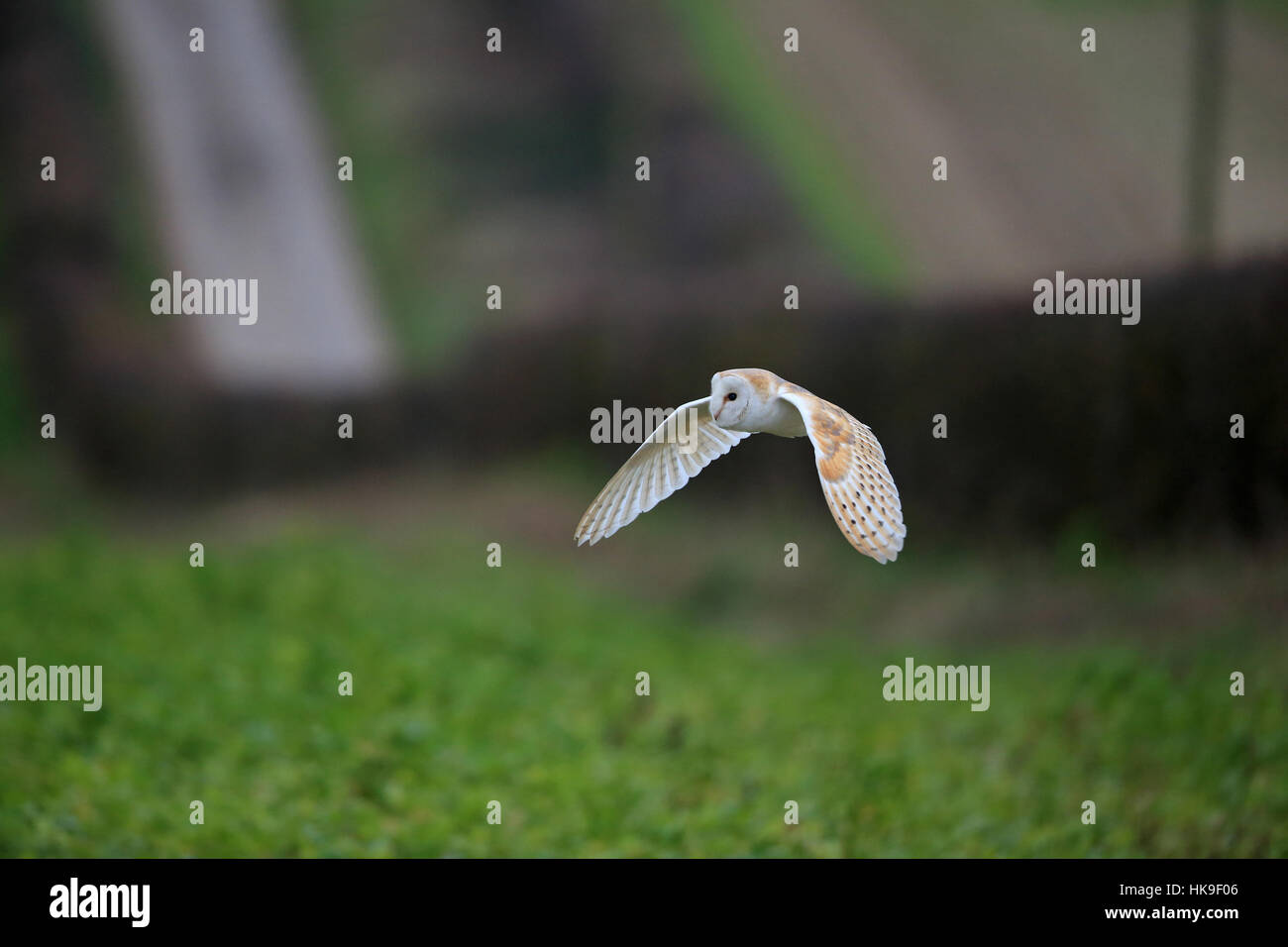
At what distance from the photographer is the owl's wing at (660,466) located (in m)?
2.34

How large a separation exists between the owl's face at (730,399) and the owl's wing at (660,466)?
229 mm

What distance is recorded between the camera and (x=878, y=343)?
32.5ft

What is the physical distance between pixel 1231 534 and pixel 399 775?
5302 millimetres

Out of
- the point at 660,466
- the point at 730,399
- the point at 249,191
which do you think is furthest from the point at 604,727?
the point at 249,191

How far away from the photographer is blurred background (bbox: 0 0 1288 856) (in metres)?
6.73

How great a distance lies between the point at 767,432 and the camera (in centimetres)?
219

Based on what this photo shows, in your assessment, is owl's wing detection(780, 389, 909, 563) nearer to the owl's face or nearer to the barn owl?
the barn owl

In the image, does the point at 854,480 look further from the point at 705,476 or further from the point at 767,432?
the point at 705,476

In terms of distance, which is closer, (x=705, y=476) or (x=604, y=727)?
(x=604, y=727)

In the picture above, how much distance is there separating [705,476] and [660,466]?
764cm

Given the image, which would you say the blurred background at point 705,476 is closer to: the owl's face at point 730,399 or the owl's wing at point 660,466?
the owl's wing at point 660,466

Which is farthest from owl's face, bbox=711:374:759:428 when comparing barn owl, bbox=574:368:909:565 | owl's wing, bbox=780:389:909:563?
owl's wing, bbox=780:389:909:563

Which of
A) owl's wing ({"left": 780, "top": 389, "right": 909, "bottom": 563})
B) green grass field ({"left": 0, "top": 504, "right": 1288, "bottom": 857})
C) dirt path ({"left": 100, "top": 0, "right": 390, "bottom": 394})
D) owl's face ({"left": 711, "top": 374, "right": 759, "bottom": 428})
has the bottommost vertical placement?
green grass field ({"left": 0, "top": 504, "right": 1288, "bottom": 857})
